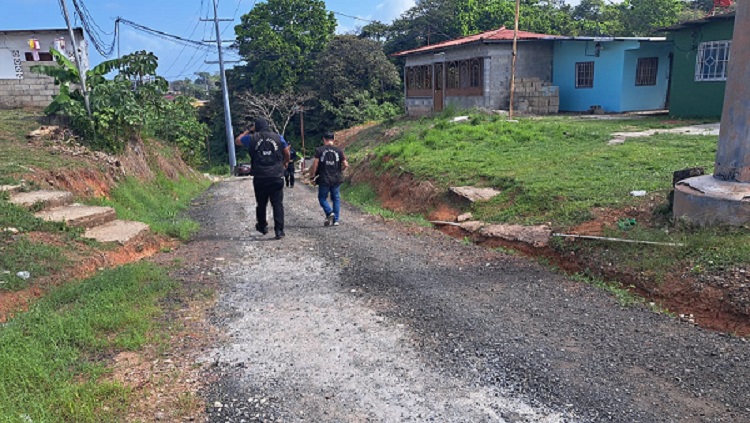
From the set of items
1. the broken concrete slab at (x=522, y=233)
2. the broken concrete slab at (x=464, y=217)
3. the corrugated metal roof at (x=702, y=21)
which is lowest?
the broken concrete slab at (x=464, y=217)

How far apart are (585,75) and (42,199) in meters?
23.0

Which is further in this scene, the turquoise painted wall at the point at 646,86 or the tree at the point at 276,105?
the tree at the point at 276,105

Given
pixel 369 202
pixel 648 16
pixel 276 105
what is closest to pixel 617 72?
pixel 369 202

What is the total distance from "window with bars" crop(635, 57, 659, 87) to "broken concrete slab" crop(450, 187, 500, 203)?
57.4 ft

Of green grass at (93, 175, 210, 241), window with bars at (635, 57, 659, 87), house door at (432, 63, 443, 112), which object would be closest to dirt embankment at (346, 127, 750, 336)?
green grass at (93, 175, 210, 241)

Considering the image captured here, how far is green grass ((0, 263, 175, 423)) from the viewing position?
10.5 feet

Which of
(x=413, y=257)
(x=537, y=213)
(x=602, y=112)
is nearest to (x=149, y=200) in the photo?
(x=413, y=257)

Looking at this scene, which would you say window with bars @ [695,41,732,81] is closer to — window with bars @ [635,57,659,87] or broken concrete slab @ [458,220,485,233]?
window with bars @ [635,57,659,87]

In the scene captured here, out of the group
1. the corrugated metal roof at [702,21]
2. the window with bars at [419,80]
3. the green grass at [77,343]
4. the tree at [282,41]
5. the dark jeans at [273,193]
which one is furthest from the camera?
the tree at [282,41]

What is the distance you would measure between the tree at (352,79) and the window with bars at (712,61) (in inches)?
834

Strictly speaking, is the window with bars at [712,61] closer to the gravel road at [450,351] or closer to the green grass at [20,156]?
the gravel road at [450,351]

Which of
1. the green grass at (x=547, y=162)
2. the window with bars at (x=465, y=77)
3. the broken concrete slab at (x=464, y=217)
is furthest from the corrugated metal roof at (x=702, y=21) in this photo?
the broken concrete slab at (x=464, y=217)

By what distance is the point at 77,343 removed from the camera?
408 centimetres

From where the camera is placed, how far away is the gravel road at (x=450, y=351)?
3.37 meters
